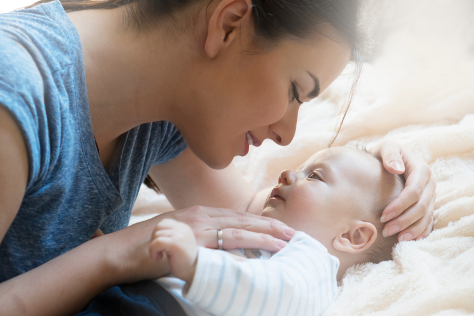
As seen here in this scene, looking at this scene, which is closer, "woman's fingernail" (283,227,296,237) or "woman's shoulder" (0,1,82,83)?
"woman's shoulder" (0,1,82,83)

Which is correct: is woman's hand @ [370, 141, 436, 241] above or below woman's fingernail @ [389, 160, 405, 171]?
below

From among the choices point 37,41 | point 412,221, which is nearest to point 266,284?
point 412,221

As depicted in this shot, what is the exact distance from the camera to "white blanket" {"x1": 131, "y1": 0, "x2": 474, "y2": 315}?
837 mm

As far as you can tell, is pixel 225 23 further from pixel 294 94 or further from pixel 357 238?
Result: pixel 357 238

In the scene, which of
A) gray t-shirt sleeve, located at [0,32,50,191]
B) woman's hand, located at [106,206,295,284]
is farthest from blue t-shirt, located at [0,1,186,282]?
woman's hand, located at [106,206,295,284]

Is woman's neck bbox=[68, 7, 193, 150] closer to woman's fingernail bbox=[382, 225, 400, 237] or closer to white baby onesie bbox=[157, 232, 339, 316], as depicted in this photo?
white baby onesie bbox=[157, 232, 339, 316]

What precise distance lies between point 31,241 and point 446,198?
1.02 m

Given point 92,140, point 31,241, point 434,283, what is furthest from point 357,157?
point 31,241

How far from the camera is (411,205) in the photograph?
1.01 m

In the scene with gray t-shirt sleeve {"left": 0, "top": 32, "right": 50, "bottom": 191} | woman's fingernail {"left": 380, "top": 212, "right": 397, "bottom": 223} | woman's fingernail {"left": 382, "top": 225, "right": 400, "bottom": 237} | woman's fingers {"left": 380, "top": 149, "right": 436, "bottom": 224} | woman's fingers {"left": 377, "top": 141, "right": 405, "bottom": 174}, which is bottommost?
woman's fingernail {"left": 382, "top": 225, "right": 400, "bottom": 237}

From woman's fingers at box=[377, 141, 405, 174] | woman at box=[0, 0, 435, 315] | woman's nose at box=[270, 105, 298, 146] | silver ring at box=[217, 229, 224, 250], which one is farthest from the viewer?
woman's fingers at box=[377, 141, 405, 174]

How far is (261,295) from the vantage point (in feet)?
2.43

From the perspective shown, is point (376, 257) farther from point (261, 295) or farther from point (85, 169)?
point (85, 169)

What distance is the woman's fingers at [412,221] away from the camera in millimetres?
994
